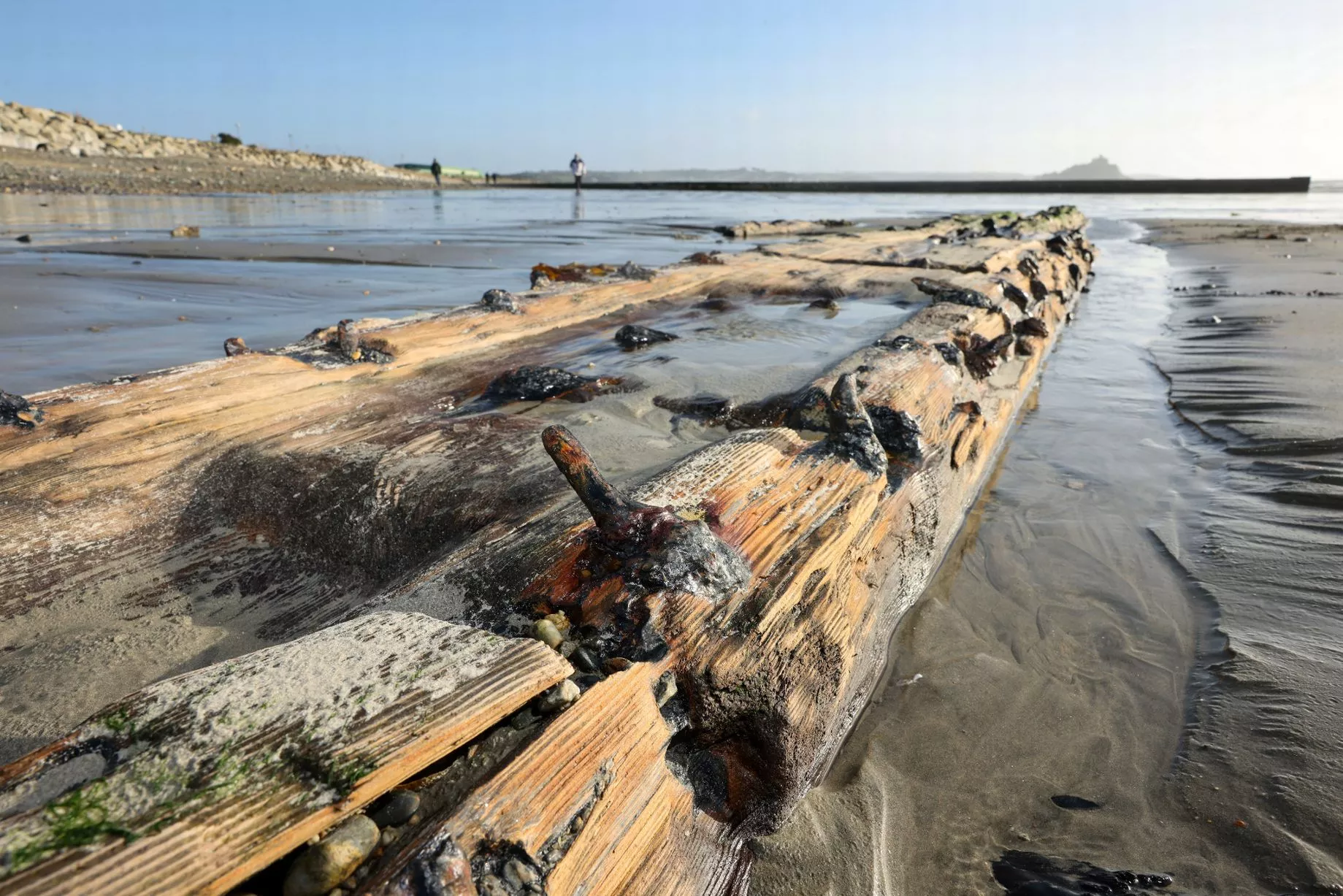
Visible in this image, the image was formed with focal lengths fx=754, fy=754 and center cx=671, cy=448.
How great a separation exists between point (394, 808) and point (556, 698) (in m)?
0.28

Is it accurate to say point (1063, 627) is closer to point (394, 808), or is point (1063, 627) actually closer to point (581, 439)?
point (581, 439)

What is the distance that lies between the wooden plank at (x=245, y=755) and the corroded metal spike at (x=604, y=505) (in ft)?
1.31

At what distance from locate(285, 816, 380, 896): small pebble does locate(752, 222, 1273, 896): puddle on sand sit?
0.88 m

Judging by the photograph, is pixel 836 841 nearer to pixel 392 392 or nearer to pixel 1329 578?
pixel 1329 578

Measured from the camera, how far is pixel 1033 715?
2123 millimetres

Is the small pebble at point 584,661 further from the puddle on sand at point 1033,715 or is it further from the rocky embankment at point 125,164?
the rocky embankment at point 125,164

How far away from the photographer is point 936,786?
1858mm

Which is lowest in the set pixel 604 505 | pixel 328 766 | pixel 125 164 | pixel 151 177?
pixel 328 766

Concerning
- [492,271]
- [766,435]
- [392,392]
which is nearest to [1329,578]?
[766,435]

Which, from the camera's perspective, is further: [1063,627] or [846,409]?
[1063,627]

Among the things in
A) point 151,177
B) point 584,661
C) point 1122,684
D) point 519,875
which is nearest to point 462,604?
point 584,661

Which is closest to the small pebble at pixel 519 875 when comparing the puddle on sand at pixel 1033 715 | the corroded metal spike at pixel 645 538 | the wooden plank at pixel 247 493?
the corroded metal spike at pixel 645 538

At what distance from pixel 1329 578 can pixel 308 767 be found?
3.30 meters

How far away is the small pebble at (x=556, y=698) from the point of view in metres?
1.18
